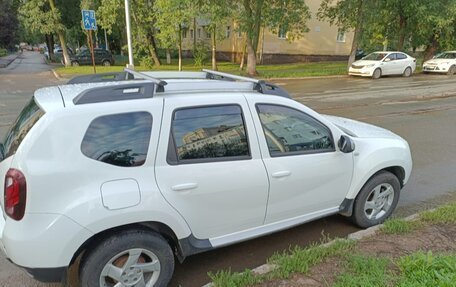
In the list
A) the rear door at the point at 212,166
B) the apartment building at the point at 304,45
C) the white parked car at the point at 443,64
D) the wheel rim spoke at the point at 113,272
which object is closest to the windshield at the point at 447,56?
the white parked car at the point at 443,64

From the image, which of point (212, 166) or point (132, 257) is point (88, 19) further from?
point (132, 257)

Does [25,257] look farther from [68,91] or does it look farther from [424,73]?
[424,73]

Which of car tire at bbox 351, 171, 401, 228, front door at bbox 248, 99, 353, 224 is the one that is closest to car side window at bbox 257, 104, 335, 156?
front door at bbox 248, 99, 353, 224

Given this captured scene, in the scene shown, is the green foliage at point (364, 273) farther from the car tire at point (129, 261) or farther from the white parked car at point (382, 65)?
the white parked car at point (382, 65)

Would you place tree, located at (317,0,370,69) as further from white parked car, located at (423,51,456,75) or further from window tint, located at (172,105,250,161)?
window tint, located at (172,105,250,161)

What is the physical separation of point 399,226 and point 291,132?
149 centimetres

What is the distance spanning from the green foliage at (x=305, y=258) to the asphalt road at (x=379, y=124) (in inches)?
15.6

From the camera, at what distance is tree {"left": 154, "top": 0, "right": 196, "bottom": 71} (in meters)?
17.3

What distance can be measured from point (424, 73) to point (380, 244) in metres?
24.2

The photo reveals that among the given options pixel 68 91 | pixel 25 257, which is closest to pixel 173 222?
pixel 25 257

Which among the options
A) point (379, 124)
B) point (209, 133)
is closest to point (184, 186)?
point (209, 133)

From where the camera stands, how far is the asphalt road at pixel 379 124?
122 inches

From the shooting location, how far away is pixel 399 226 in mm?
3355

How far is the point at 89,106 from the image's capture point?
2287 mm
